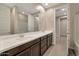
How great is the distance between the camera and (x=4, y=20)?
7.13 ft

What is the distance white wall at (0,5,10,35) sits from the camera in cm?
211

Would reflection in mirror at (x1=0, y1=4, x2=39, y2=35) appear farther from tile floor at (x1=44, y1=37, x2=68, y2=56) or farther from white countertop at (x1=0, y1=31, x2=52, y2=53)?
tile floor at (x1=44, y1=37, x2=68, y2=56)

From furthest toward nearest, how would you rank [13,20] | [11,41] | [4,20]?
1. [13,20]
2. [4,20]
3. [11,41]

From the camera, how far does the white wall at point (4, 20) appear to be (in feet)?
6.91

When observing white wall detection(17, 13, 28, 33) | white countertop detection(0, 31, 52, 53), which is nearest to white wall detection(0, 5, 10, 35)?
white countertop detection(0, 31, 52, 53)

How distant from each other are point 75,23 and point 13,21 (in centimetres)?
177

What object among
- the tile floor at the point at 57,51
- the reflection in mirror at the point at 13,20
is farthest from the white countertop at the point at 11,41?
the tile floor at the point at 57,51

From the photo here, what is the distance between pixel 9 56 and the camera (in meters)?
1.46

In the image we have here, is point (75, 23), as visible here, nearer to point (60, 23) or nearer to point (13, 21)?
point (13, 21)

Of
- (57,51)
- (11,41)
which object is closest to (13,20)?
(11,41)

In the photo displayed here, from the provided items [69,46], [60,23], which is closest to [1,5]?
[69,46]

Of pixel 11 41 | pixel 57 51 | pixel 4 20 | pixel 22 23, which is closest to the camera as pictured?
pixel 11 41

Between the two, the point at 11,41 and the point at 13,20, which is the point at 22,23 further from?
the point at 11,41

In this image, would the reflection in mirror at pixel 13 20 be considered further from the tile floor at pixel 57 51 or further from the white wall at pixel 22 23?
the tile floor at pixel 57 51
